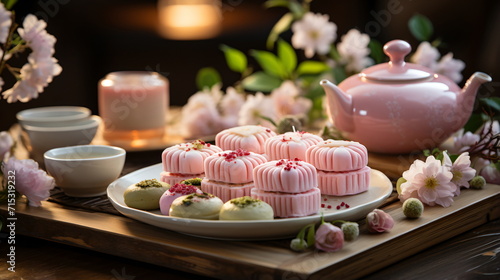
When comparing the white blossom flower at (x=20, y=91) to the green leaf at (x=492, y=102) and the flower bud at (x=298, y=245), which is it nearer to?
the flower bud at (x=298, y=245)

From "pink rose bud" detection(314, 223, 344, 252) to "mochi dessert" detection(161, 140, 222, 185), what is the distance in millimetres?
331

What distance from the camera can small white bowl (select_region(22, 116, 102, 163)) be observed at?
154 centimetres

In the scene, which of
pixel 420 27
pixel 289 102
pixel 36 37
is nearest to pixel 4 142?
pixel 36 37

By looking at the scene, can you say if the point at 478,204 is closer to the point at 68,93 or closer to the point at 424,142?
the point at 424,142

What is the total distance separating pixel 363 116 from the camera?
4.93ft

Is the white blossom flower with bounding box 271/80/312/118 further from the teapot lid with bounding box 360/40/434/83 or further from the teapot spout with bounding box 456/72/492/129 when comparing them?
the teapot spout with bounding box 456/72/492/129

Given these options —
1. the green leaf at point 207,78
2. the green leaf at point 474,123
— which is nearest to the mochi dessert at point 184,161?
the green leaf at point 474,123

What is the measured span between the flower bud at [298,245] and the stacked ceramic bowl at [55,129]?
28.4 inches

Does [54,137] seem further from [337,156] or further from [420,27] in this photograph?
[420,27]

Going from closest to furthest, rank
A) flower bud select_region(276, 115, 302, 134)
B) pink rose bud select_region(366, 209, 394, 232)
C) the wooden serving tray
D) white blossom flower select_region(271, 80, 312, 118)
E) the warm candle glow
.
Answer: the wooden serving tray
pink rose bud select_region(366, 209, 394, 232)
flower bud select_region(276, 115, 302, 134)
white blossom flower select_region(271, 80, 312, 118)
the warm candle glow

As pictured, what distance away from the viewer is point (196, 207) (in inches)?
42.3

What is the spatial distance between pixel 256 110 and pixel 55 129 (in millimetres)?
569

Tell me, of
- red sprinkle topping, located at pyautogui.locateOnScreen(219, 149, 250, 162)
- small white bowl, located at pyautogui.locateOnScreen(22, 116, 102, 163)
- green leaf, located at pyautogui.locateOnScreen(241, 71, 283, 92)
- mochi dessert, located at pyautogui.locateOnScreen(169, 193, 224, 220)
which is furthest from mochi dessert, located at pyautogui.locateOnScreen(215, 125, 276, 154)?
green leaf, located at pyautogui.locateOnScreen(241, 71, 283, 92)

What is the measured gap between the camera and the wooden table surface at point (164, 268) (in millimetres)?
1043
